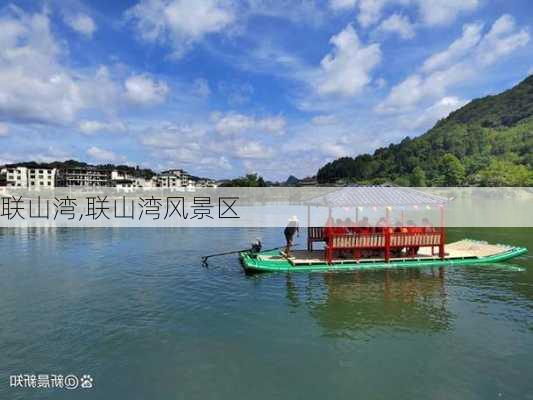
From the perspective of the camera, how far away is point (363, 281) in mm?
22500

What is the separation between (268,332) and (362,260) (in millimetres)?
10962

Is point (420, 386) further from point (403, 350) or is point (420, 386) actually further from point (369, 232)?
point (369, 232)

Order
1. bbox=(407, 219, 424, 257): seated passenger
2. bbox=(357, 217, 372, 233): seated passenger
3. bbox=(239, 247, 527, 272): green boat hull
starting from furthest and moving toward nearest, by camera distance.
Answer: bbox=(407, 219, 424, 257): seated passenger, bbox=(357, 217, 372, 233): seated passenger, bbox=(239, 247, 527, 272): green boat hull

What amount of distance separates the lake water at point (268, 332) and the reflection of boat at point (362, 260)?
67 centimetres

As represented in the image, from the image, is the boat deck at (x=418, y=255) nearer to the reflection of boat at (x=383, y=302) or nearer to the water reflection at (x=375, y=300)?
the water reflection at (x=375, y=300)

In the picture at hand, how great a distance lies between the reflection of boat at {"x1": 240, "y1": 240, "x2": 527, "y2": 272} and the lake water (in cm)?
67

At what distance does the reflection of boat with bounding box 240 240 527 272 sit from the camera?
78.6ft

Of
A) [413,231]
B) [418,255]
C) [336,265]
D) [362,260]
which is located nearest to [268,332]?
→ [336,265]

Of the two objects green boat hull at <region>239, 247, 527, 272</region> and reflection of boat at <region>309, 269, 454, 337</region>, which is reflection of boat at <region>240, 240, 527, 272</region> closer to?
green boat hull at <region>239, 247, 527, 272</region>

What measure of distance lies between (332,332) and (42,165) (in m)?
210

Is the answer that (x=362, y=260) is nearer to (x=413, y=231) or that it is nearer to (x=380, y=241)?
(x=380, y=241)

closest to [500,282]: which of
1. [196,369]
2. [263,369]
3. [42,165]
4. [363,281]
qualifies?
[363,281]

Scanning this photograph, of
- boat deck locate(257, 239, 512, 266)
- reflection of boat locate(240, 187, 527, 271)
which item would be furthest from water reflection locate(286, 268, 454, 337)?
boat deck locate(257, 239, 512, 266)

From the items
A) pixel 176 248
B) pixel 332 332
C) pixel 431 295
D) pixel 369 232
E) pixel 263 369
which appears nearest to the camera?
pixel 263 369
